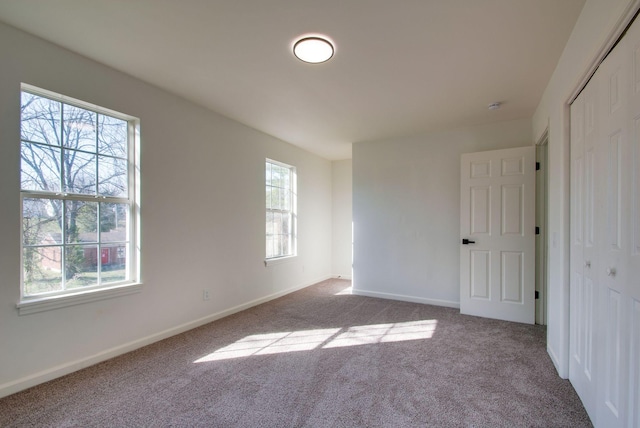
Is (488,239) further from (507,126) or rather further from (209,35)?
(209,35)

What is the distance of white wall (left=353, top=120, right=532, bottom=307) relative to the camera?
4238 millimetres

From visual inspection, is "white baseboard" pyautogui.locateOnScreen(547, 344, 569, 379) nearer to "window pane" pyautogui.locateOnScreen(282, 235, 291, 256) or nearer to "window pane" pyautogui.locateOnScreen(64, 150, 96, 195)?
"window pane" pyautogui.locateOnScreen(282, 235, 291, 256)

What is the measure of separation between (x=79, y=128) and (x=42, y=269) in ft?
3.89

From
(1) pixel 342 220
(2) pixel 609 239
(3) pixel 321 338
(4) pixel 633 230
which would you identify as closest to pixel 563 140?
(2) pixel 609 239

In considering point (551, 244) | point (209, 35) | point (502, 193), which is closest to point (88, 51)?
point (209, 35)

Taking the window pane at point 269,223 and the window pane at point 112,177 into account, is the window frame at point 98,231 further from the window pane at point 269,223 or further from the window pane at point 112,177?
the window pane at point 269,223

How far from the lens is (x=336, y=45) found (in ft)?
7.39

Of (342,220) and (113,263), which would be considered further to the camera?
(342,220)

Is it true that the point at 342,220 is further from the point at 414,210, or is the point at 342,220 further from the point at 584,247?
the point at 584,247

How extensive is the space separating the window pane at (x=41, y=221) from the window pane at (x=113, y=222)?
0.32 meters

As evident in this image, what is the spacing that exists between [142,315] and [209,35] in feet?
8.43

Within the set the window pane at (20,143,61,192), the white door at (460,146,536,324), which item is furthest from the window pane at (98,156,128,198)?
the white door at (460,146,536,324)

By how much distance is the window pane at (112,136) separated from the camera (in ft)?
8.82

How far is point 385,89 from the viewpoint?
302 cm
